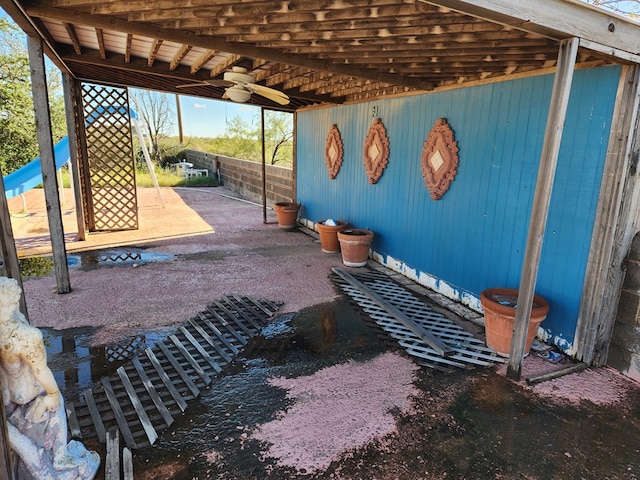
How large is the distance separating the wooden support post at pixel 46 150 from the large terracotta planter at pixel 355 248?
3.09 metres

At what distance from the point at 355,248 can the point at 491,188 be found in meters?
1.90

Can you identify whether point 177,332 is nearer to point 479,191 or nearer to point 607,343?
point 479,191

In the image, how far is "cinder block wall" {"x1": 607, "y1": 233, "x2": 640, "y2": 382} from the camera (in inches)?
103

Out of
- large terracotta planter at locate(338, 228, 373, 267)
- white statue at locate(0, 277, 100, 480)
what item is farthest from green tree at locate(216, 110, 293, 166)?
white statue at locate(0, 277, 100, 480)

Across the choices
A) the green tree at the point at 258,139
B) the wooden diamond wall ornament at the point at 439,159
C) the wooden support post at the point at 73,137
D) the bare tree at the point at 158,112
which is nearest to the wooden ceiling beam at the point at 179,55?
the wooden support post at the point at 73,137

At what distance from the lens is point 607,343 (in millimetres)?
2752

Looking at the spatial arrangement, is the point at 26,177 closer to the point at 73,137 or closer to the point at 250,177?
the point at 73,137

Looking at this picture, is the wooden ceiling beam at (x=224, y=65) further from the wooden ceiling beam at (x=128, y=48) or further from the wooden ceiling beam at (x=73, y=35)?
the wooden ceiling beam at (x=73, y=35)

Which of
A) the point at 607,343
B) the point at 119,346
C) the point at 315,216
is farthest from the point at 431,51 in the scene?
the point at 315,216

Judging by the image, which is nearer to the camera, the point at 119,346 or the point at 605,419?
the point at 605,419

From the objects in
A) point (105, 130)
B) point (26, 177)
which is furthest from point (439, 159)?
point (26, 177)

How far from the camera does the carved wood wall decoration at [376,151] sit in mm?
4992

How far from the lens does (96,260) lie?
4.96 metres

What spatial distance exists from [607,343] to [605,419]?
2.48 feet
